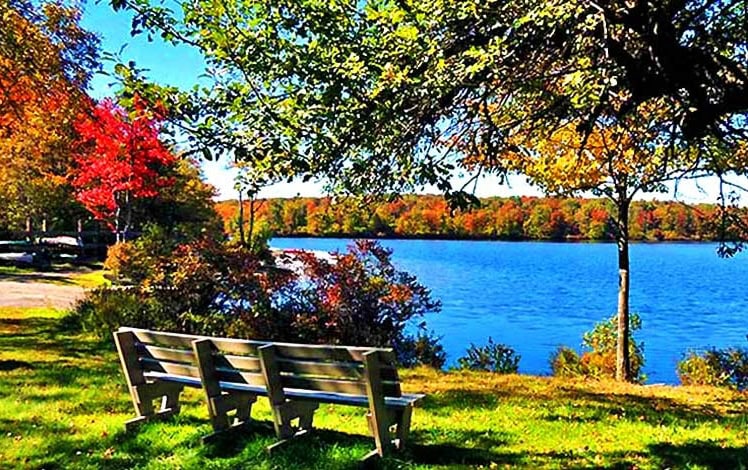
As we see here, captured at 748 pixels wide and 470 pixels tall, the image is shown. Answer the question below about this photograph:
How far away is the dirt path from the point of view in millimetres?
14531

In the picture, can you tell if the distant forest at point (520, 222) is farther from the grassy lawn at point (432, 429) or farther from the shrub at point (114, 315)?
the grassy lawn at point (432, 429)

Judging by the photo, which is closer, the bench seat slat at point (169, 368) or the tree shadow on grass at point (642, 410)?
the bench seat slat at point (169, 368)

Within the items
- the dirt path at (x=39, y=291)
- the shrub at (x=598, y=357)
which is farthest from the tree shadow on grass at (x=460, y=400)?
the dirt path at (x=39, y=291)

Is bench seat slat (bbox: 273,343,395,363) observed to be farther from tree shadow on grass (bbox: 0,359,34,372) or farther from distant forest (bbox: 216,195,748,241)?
distant forest (bbox: 216,195,748,241)

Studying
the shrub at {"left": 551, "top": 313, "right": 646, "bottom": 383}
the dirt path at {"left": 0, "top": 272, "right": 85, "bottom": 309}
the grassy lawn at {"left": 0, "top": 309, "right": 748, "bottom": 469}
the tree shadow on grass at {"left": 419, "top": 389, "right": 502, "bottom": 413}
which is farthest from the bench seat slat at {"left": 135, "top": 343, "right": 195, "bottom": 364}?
the dirt path at {"left": 0, "top": 272, "right": 85, "bottom": 309}

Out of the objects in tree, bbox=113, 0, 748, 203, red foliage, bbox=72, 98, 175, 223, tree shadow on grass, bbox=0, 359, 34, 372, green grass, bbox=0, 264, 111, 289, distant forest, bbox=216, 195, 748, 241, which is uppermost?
red foliage, bbox=72, 98, 175, 223

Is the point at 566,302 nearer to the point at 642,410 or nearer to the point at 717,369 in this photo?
the point at 717,369

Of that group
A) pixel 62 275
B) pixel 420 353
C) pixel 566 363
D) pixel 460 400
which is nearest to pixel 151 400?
pixel 460 400

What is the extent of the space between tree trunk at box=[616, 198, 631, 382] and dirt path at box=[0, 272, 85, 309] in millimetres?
10494

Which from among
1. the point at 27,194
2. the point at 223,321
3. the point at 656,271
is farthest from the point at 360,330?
the point at 656,271

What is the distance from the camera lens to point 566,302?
23.2m

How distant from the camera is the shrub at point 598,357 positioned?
11672mm

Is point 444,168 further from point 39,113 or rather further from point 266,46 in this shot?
point 39,113

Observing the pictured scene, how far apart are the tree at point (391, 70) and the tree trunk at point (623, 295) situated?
236 inches
